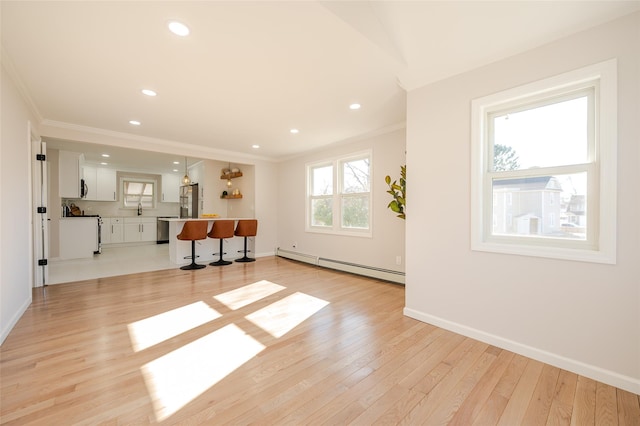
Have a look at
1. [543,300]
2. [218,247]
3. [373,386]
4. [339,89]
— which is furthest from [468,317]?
[218,247]

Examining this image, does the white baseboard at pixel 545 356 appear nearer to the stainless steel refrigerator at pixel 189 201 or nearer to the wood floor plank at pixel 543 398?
the wood floor plank at pixel 543 398

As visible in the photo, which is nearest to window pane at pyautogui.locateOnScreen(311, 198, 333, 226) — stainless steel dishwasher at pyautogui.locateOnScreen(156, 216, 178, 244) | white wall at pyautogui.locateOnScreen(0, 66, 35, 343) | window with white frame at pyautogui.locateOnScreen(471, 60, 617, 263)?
window with white frame at pyautogui.locateOnScreen(471, 60, 617, 263)

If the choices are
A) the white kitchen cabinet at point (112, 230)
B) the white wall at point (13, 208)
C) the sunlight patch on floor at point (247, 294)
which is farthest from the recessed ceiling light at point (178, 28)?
the white kitchen cabinet at point (112, 230)

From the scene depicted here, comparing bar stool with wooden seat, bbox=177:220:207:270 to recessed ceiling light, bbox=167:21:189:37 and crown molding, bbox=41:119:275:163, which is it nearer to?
crown molding, bbox=41:119:275:163

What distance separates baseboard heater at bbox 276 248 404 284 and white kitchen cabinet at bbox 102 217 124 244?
5516 millimetres

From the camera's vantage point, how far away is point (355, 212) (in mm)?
4910

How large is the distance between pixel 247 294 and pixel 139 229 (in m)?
6.95

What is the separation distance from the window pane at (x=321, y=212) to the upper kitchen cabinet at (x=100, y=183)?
21.4 ft

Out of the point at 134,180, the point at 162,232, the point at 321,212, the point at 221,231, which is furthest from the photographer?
the point at 162,232

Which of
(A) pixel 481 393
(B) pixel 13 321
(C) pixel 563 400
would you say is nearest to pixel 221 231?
(B) pixel 13 321

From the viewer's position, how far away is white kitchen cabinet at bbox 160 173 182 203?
893cm

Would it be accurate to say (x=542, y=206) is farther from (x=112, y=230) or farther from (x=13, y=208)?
(x=112, y=230)

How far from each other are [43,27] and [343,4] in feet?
7.24

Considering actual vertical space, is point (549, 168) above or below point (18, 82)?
below
